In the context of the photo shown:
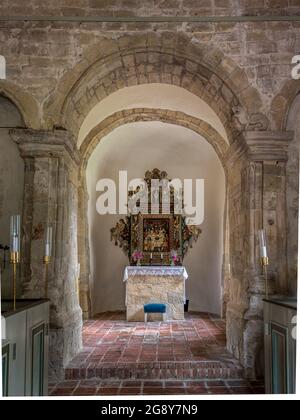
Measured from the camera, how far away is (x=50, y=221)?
5949 mm

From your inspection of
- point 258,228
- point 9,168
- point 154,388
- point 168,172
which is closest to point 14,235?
point 9,168

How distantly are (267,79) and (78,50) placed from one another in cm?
247

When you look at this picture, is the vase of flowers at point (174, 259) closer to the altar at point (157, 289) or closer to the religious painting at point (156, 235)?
the religious painting at point (156, 235)

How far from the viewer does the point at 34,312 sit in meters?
4.03

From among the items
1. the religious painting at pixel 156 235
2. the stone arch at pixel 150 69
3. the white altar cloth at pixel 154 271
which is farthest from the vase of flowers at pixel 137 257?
the stone arch at pixel 150 69

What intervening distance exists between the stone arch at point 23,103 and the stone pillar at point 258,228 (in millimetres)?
2691

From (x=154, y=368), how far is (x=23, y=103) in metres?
3.70

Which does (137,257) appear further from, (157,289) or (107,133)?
(107,133)

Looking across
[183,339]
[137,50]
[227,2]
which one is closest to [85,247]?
[183,339]

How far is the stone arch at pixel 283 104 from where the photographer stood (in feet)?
19.6

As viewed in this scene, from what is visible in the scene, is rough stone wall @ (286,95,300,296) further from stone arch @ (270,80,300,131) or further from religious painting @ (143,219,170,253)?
religious painting @ (143,219,170,253)

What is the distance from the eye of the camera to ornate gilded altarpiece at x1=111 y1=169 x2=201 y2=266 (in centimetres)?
1129

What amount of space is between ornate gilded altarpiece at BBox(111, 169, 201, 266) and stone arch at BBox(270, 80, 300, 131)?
5.62 meters
